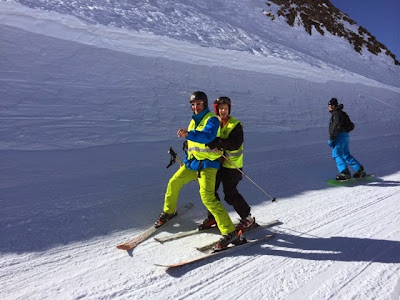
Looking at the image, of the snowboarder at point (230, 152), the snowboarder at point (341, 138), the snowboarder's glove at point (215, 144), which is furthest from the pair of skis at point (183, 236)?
the snowboarder at point (341, 138)

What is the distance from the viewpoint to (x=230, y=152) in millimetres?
3715

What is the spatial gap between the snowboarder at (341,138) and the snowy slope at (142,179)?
0.41 meters

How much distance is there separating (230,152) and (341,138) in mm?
4127

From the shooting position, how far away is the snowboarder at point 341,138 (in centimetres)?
679

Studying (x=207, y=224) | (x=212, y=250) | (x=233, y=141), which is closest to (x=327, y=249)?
(x=212, y=250)

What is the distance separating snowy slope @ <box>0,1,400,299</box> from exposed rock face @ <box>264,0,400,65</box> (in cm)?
1160

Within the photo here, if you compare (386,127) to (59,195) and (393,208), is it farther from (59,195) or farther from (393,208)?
(59,195)

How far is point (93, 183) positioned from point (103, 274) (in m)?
1.79

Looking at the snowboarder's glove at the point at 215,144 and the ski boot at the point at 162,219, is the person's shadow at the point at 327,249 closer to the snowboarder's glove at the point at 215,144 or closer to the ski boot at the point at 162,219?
the ski boot at the point at 162,219

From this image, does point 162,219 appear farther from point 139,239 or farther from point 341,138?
point 341,138

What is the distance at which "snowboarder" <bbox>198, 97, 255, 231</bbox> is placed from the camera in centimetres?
365

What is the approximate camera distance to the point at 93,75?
6977 millimetres

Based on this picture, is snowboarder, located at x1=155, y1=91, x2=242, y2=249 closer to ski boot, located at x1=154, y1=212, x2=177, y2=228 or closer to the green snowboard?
ski boot, located at x1=154, y1=212, x2=177, y2=228

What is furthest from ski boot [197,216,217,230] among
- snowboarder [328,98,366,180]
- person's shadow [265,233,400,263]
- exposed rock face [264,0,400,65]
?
exposed rock face [264,0,400,65]
